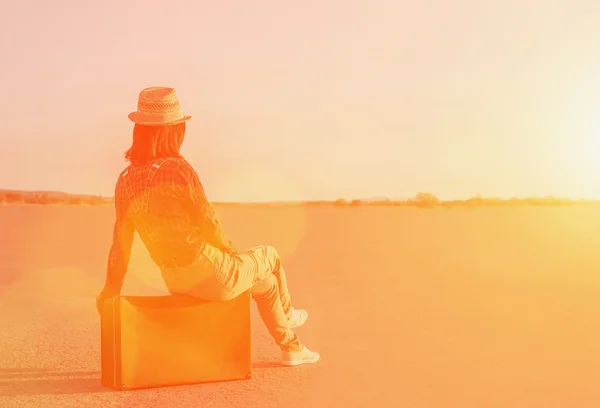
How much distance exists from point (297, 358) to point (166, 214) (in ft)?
5.57

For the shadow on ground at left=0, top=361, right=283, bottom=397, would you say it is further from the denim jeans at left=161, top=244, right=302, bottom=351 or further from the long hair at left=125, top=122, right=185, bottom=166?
the long hair at left=125, top=122, right=185, bottom=166

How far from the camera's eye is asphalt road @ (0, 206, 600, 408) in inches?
225

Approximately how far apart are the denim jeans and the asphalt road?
406 mm

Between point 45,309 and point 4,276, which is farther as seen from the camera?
point 4,276

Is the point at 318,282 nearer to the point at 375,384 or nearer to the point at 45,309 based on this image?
the point at 45,309

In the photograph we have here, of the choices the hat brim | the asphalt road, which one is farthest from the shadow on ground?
the hat brim

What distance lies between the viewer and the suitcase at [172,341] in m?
5.72

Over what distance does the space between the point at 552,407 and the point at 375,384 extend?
1.26 m

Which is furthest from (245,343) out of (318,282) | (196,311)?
(318,282)

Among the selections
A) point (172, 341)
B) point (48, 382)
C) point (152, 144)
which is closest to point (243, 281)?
point (172, 341)

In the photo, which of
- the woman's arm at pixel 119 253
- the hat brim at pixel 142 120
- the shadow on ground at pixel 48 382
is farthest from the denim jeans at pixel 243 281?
the hat brim at pixel 142 120

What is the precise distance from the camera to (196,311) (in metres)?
5.90

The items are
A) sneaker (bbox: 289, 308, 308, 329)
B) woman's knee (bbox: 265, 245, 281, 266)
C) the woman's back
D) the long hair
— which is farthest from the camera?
sneaker (bbox: 289, 308, 308, 329)

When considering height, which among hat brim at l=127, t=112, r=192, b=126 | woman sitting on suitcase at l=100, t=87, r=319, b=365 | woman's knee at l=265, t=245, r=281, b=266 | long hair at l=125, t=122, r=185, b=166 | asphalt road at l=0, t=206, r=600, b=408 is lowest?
asphalt road at l=0, t=206, r=600, b=408
